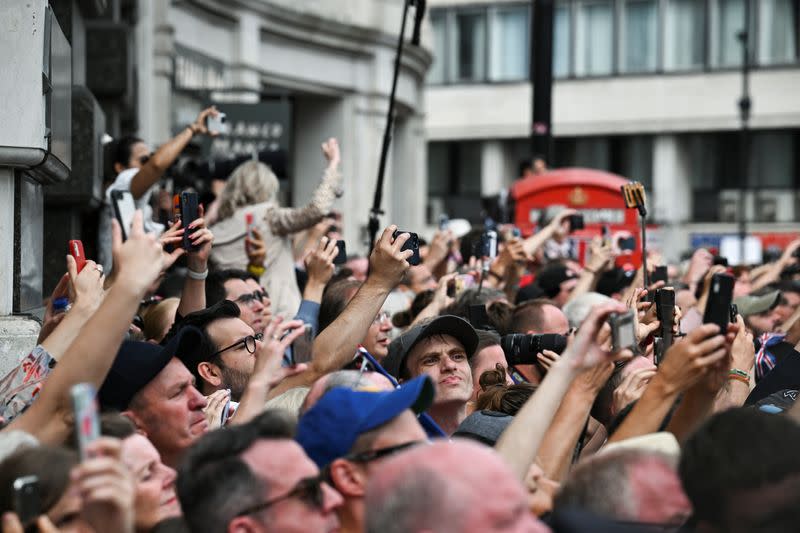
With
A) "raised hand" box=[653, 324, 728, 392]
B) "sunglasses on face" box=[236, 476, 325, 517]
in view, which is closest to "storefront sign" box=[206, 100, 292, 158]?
"raised hand" box=[653, 324, 728, 392]

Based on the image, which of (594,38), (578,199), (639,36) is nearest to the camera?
(578,199)

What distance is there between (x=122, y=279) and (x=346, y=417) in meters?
0.77

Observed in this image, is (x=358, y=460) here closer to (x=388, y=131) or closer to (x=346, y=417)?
(x=346, y=417)

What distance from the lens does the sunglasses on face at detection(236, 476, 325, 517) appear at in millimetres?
3811

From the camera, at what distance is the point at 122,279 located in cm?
422

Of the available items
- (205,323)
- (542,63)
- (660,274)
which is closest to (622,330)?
(205,323)

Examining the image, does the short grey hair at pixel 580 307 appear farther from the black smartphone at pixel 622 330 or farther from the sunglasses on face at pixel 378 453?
the sunglasses on face at pixel 378 453

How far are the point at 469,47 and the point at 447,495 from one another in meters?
44.3

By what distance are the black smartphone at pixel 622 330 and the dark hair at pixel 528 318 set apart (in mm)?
3556

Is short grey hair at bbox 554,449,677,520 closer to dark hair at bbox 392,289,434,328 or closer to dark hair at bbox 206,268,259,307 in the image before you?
dark hair at bbox 206,268,259,307

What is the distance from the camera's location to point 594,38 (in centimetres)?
4541

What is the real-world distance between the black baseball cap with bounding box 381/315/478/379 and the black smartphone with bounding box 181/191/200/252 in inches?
42.4

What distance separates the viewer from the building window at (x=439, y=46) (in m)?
46.6

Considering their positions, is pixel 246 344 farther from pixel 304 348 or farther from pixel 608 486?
pixel 608 486
